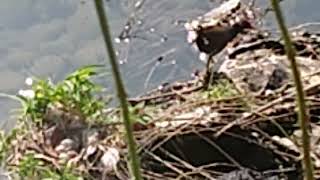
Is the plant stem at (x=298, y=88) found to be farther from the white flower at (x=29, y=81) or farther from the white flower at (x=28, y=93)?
the white flower at (x=29, y=81)

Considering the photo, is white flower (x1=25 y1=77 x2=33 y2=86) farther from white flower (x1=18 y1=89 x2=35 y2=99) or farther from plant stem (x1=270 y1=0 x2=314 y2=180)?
plant stem (x1=270 y1=0 x2=314 y2=180)

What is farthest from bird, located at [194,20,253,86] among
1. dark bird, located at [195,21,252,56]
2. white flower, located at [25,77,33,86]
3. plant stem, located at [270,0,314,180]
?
plant stem, located at [270,0,314,180]

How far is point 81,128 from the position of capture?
2055 millimetres

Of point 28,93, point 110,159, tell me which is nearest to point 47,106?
point 28,93

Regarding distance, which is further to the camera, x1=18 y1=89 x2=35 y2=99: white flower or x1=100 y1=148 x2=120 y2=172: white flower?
x1=18 y1=89 x2=35 y2=99: white flower

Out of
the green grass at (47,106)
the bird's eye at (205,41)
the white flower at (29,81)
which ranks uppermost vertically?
the bird's eye at (205,41)

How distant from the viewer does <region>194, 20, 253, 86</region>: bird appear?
8.19 feet

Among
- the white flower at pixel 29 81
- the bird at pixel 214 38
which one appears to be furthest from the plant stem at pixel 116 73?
the bird at pixel 214 38

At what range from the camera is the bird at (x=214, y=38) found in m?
2.50

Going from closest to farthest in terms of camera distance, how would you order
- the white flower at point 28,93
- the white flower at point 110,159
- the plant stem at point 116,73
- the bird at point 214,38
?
the plant stem at point 116,73 → the white flower at point 110,159 → the white flower at point 28,93 → the bird at point 214,38

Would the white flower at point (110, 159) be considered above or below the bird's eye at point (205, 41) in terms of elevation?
below

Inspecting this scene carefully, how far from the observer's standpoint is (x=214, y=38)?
252 cm

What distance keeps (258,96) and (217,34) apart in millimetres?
474

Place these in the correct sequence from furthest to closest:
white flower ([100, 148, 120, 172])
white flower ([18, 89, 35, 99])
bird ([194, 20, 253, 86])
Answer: bird ([194, 20, 253, 86]) < white flower ([18, 89, 35, 99]) < white flower ([100, 148, 120, 172])
